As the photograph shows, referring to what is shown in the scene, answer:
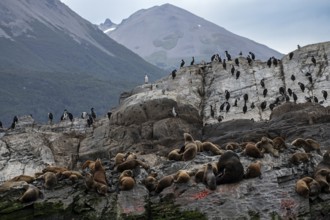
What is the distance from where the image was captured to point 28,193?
17.1 meters

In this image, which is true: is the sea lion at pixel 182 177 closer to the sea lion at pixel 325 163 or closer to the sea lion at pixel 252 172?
the sea lion at pixel 252 172

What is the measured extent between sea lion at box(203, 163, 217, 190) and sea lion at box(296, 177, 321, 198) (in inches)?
94.8

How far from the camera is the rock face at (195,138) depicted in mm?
16578

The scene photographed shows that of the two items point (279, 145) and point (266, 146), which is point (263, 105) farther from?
point (266, 146)

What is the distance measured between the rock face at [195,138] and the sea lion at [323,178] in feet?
0.87

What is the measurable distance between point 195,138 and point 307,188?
23566 mm

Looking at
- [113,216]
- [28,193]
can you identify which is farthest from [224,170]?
[28,193]

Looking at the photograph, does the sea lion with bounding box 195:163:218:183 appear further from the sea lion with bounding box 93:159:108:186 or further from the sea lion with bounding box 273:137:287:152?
the sea lion with bounding box 273:137:287:152

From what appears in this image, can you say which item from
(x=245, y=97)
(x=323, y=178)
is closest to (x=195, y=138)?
(x=245, y=97)

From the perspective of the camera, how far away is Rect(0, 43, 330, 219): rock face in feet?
54.4

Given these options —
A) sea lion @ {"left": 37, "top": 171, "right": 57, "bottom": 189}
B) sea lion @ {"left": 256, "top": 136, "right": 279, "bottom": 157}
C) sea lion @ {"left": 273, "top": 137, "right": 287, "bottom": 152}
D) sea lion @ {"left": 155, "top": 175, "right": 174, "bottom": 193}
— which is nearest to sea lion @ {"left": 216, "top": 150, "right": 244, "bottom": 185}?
sea lion @ {"left": 155, "top": 175, "right": 174, "bottom": 193}

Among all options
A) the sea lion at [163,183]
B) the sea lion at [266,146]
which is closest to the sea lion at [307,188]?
the sea lion at [266,146]

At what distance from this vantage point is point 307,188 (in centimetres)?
1633

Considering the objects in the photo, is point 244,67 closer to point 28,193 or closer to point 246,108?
point 246,108
